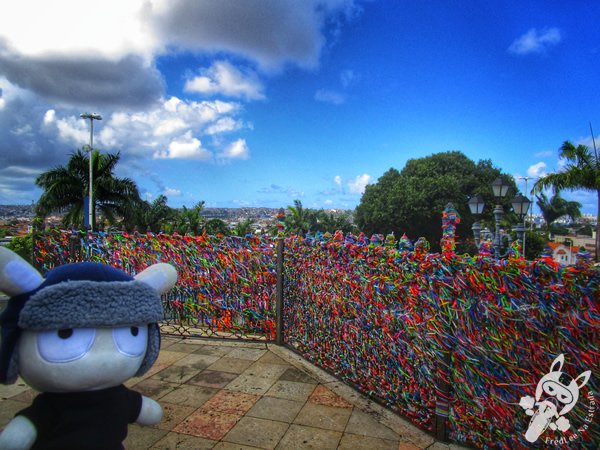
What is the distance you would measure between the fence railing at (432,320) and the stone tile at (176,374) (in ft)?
4.54

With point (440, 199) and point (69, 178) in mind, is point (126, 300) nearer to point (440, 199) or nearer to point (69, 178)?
point (69, 178)

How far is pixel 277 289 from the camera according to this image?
19.8 feet

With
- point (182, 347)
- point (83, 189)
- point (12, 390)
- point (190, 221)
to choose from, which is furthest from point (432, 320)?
point (190, 221)

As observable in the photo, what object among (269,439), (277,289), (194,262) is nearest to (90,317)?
(269,439)

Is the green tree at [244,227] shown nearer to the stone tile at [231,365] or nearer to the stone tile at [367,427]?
the stone tile at [231,365]

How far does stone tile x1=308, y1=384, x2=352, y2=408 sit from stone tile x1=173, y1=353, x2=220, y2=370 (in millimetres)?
1647

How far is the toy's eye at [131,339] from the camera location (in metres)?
2.24

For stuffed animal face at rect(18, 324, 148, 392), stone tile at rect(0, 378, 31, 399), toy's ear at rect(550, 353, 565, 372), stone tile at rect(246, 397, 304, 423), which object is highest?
stuffed animal face at rect(18, 324, 148, 392)

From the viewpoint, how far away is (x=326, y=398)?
4.38 metres

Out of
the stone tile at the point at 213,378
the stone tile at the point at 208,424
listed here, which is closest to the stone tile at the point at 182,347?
the stone tile at the point at 213,378

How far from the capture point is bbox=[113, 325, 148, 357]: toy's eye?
2.24 m

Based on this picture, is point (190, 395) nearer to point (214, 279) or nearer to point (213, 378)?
point (213, 378)

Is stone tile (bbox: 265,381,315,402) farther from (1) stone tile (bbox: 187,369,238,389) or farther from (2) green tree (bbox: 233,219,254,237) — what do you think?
(2) green tree (bbox: 233,219,254,237)

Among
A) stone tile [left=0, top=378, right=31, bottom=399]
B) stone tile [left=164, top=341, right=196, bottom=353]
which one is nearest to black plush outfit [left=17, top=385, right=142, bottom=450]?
stone tile [left=0, top=378, right=31, bottom=399]
